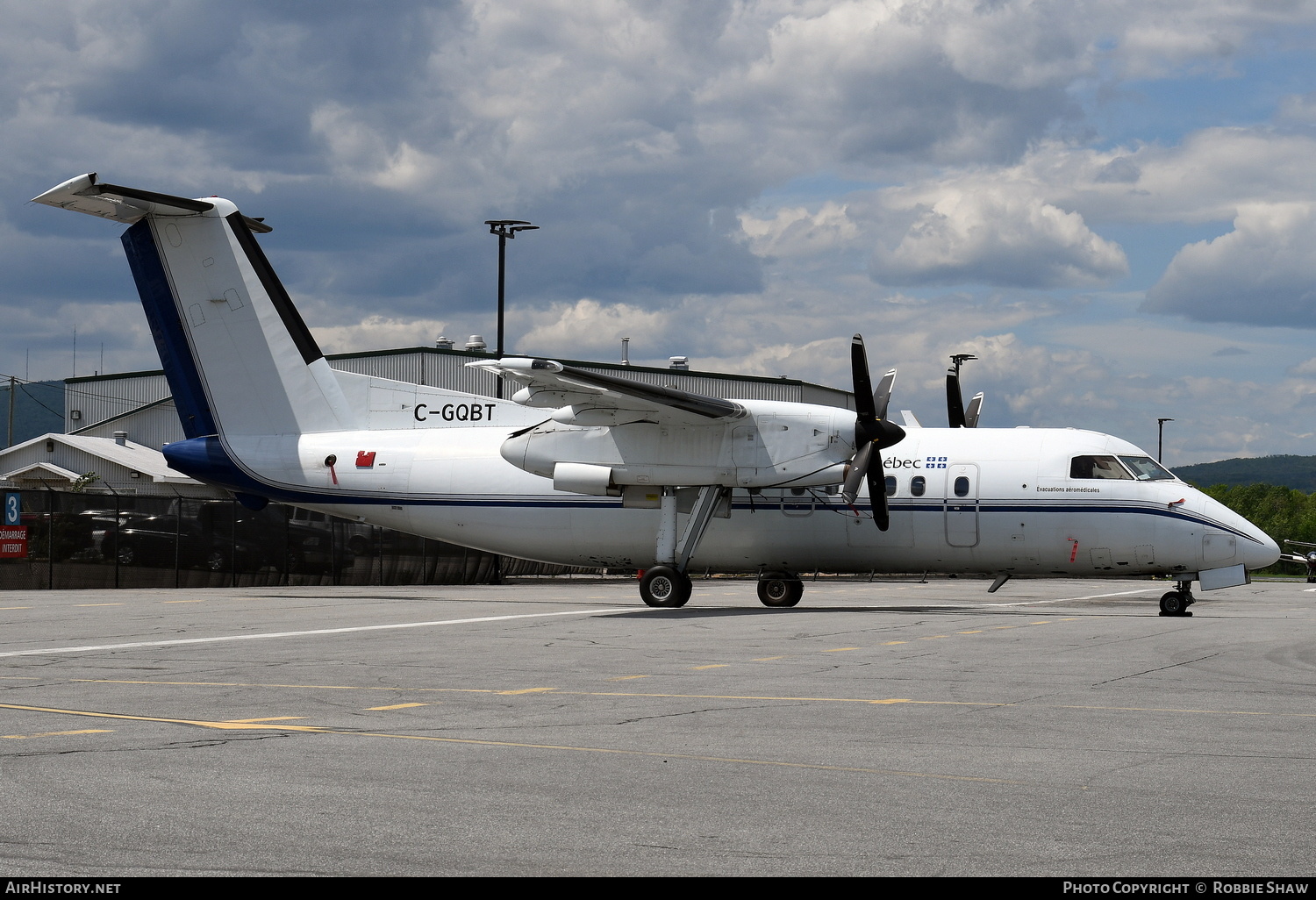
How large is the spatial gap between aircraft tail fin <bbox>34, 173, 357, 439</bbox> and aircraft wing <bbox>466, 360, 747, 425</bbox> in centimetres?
613

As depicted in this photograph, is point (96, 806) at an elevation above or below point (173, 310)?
below

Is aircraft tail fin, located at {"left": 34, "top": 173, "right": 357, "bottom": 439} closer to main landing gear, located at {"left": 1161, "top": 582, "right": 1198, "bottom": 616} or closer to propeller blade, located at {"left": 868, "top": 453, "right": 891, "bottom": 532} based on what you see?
propeller blade, located at {"left": 868, "top": 453, "right": 891, "bottom": 532}

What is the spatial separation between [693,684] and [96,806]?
6.82 meters

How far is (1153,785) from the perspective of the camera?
285 inches

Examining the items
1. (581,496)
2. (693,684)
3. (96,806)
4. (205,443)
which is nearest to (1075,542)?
(581,496)

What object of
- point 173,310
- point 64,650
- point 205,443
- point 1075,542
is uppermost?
point 173,310

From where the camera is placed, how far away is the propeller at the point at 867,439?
2384 centimetres

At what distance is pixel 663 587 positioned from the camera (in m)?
25.4

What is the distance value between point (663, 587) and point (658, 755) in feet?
56.5

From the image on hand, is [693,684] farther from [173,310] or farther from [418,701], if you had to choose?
[173,310]

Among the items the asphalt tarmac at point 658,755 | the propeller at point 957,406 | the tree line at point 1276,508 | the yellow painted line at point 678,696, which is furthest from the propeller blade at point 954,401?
the tree line at point 1276,508

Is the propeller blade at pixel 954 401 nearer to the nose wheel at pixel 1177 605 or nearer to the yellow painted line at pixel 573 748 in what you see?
the nose wheel at pixel 1177 605

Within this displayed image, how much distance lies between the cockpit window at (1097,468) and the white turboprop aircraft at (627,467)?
5 centimetres

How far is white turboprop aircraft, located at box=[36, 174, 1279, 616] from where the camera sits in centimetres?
2433
